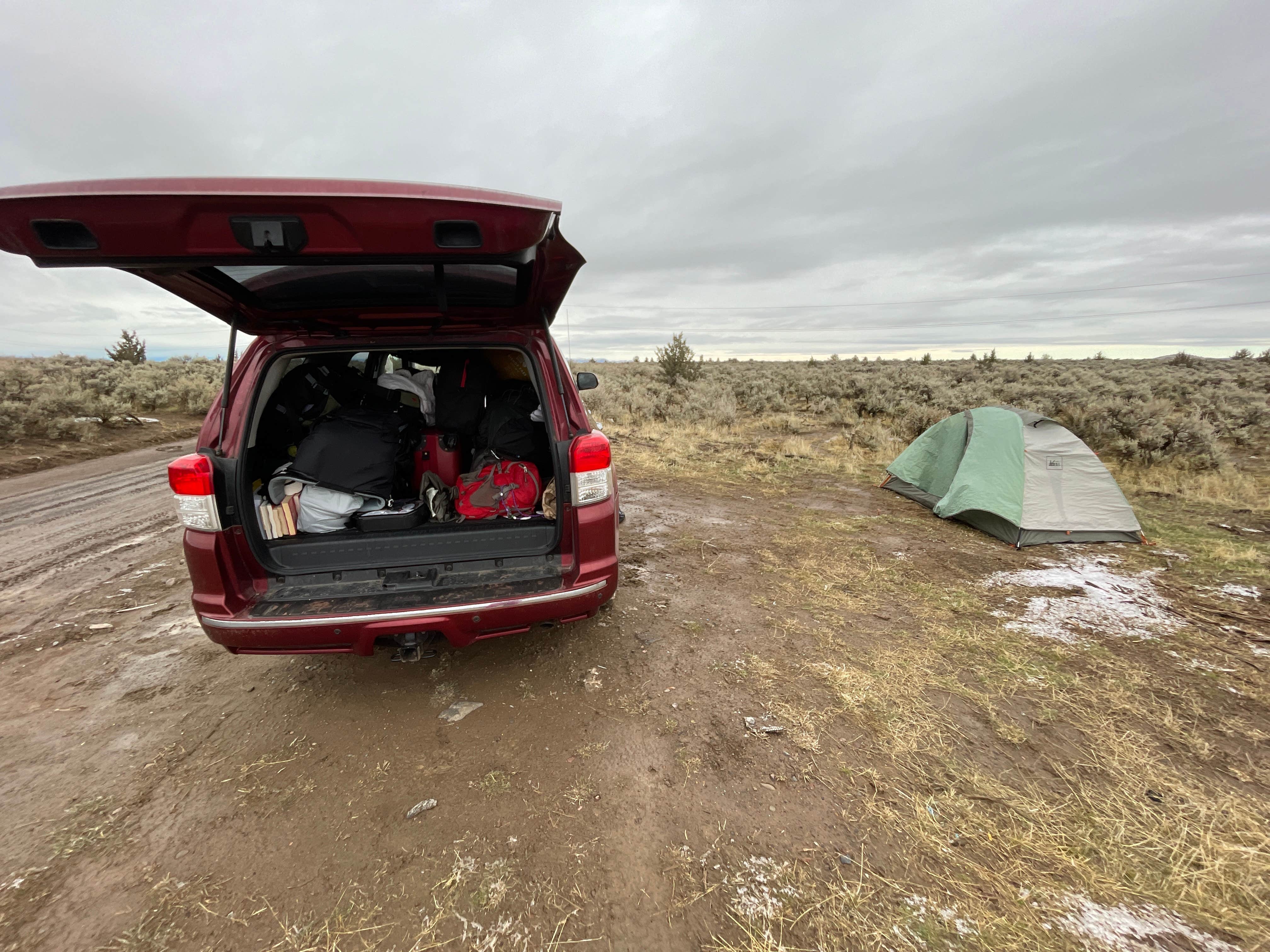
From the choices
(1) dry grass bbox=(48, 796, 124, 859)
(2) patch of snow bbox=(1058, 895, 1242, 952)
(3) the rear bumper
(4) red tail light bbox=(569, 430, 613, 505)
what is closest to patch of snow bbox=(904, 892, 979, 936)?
(2) patch of snow bbox=(1058, 895, 1242, 952)

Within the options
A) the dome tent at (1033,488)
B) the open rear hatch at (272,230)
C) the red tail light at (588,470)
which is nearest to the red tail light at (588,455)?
the red tail light at (588,470)

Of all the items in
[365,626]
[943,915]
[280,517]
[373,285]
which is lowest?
[943,915]

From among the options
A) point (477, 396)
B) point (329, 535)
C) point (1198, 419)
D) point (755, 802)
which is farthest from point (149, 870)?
point (1198, 419)

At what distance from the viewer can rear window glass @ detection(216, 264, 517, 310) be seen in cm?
216

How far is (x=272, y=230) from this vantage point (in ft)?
5.45

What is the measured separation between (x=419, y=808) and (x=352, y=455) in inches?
73.1

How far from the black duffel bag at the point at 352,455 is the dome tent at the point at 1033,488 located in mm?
5517

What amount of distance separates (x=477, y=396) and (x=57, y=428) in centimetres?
1093

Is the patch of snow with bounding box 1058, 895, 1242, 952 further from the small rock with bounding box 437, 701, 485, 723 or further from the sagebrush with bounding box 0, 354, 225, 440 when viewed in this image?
the sagebrush with bounding box 0, 354, 225, 440

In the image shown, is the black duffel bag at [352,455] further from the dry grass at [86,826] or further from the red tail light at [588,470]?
the dry grass at [86,826]

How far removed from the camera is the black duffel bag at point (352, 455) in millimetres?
2777

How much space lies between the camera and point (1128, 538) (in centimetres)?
498

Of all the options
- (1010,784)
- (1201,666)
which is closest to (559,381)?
(1010,784)

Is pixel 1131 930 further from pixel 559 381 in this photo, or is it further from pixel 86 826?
pixel 86 826
